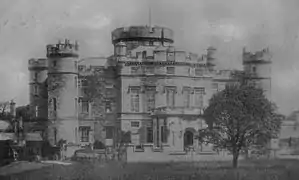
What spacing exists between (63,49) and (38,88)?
4107 mm

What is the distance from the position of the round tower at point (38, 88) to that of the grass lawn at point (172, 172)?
986cm

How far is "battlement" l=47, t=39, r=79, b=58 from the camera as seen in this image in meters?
30.3

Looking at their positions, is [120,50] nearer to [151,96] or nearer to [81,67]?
[81,67]

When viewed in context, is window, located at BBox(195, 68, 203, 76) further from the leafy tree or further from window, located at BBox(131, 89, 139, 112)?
the leafy tree

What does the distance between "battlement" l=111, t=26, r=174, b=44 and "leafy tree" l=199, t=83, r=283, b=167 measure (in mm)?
7948

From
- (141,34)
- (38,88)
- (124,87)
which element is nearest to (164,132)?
(124,87)

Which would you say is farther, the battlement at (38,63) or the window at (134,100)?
the battlement at (38,63)

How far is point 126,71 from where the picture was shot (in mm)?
31266

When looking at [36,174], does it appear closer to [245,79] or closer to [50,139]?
[50,139]

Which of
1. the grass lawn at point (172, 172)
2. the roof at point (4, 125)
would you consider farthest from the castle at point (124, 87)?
the grass lawn at point (172, 172)

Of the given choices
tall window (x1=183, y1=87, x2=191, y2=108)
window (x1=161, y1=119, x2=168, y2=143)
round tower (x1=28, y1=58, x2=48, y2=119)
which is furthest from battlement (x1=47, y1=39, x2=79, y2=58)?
window (x1=161, y1=119, x2=168, y2=143)

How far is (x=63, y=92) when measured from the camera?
102 feet

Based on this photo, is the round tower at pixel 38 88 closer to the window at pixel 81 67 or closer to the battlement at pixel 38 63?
the battlement at pixel 38 63

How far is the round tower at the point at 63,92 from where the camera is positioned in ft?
100
